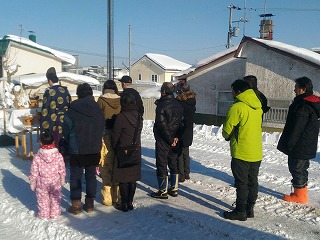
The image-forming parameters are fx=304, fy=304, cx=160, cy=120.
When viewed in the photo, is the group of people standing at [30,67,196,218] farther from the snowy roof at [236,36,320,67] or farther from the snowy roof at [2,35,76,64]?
the snowy roof at [2,35,76,64]

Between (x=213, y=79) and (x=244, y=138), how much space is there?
1155cm

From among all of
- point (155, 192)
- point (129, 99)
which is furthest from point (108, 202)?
point (129, 99)

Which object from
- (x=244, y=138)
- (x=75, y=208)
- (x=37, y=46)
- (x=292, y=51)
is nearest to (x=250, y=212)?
(x=244, y=138)

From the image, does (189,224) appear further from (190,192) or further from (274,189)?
(274,189)

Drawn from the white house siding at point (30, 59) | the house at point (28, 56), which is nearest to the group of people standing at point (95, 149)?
the house at point (28, 56)

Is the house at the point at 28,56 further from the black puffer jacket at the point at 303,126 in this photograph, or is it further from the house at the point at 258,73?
the black puffer jacket at the point at 303,126

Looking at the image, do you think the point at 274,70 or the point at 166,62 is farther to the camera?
the point at 166,62

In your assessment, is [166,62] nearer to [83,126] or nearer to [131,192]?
[131,192]

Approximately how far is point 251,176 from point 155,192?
182 centimetres

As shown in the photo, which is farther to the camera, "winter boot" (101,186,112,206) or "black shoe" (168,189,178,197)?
"black shoe" (168,189,178,197)

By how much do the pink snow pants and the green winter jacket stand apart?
2434 millimetres

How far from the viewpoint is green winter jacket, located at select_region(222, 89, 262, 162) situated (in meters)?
4.00

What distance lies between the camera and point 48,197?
416cm

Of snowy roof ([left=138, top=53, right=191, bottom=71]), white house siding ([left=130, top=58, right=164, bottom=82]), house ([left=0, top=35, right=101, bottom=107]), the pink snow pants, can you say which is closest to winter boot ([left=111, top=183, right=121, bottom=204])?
the pink snow pants
